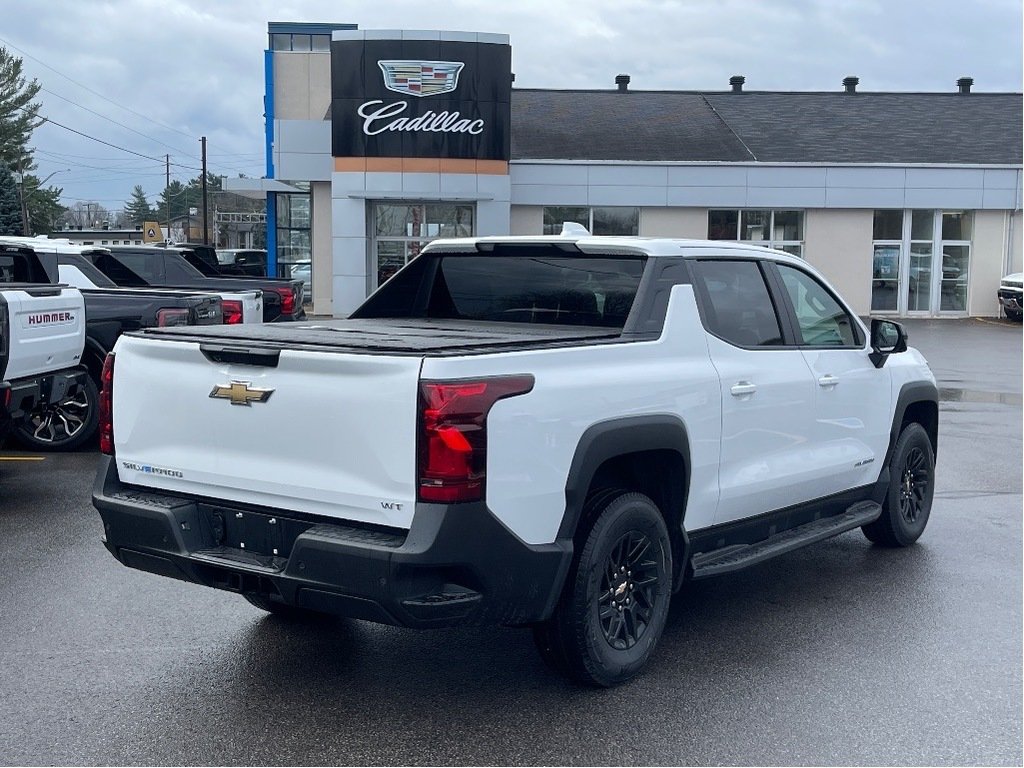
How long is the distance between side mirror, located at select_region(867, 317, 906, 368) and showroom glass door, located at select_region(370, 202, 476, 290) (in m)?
23.5

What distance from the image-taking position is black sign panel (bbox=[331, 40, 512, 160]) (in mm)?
27922

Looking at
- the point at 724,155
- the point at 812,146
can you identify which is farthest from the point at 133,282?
the point at 812,146

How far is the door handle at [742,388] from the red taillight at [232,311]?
7.15 metres

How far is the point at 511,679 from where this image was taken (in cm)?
491

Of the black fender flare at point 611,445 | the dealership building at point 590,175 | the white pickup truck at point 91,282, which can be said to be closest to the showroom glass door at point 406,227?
the dealership building at point 590,175

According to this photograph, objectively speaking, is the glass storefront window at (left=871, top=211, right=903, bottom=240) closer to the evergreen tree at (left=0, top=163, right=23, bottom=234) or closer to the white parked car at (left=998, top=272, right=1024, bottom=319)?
the white parked car at (left=998, top=272, right=1024, bottom=319)

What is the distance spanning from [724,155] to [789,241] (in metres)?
3.04

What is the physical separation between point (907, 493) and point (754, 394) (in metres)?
2.33

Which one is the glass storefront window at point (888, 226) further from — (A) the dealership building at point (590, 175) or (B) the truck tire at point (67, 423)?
(B) the truck tire at point (67, 423)

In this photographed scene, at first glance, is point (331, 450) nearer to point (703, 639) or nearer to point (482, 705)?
point (482, 705)

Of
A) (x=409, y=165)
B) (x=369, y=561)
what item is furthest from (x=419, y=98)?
(x=369, y=561)

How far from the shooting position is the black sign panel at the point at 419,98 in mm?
27922

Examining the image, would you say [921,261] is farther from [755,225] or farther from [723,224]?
[723,224]

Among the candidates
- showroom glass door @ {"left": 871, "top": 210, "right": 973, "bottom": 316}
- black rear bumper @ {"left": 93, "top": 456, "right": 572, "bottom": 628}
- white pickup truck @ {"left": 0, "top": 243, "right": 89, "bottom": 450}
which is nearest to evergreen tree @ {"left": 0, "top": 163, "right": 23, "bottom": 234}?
showroom glass door @ {"left": 871, "top": 210, "right": 973, "bottom": 316}
